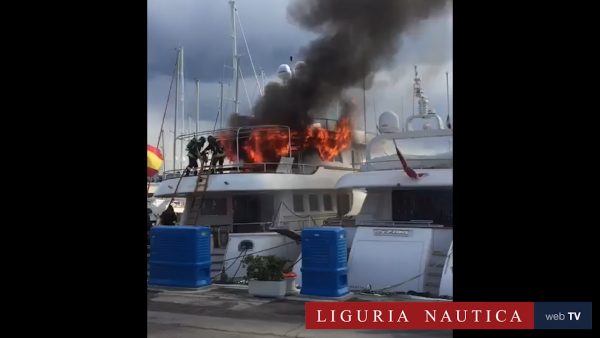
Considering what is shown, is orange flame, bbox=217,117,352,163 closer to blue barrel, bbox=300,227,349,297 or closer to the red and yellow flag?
the red and yellow flag

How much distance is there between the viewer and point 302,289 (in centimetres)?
940

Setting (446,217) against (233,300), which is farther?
(446,217)


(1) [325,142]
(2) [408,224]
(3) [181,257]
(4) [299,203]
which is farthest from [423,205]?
(1) [325,142]

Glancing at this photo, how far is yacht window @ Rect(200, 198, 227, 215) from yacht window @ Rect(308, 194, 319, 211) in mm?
2754

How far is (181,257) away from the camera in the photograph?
10.3m

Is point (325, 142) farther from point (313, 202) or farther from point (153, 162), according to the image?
point (153, 162)

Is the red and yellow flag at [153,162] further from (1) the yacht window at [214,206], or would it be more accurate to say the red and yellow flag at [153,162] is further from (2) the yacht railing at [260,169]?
(1) the yacht window at [214,206]

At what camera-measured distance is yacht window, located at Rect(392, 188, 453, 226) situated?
42.2 ft

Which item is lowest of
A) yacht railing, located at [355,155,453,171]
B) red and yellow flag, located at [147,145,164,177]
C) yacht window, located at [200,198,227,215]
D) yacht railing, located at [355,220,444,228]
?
yacht railing, located at [355,220,444,228]

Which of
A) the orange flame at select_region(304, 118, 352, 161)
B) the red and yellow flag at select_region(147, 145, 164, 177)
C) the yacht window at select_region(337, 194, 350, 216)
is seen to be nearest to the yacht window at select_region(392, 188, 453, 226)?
the yacht window at select_region(337, 194, 350, 216)
